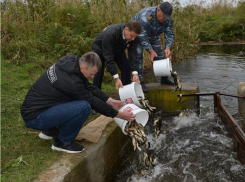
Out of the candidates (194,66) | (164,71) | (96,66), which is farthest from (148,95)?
(194,66)

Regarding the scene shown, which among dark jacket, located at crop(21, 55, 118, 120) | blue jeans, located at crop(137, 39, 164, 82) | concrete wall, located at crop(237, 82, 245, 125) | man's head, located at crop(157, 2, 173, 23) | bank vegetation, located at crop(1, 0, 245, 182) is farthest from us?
blue jeans, located at crop(137, 39, 164, 82)

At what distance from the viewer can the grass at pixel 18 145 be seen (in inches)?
93.9

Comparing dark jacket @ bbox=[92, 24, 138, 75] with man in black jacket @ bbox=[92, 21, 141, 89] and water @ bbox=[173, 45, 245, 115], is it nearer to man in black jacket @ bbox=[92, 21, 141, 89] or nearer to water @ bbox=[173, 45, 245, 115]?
man in black jacket @ bbox=[92, 21, 141, 89]

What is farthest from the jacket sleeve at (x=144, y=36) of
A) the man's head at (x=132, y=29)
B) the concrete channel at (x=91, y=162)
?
the concrete channel at (x=91, y=162)

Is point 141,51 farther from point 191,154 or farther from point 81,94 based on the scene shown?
point 81,94

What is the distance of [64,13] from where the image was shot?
6.79 m

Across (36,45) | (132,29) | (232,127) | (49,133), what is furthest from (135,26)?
(36,45)

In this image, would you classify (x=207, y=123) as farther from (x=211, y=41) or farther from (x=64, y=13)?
(x=211, y=41)

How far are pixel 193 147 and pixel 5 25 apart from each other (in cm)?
503

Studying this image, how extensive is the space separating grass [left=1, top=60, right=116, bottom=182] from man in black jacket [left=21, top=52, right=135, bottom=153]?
0.81 ft

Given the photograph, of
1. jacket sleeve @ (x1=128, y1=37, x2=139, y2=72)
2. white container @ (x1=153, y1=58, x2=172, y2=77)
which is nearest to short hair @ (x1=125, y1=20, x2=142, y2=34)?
jacket sleeve @ (x1=128, y1=37, x2=139, y2=72)

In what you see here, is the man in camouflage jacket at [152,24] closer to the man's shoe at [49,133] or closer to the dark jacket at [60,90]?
the dark jacket at [60,90]

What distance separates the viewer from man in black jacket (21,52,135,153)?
2.52m

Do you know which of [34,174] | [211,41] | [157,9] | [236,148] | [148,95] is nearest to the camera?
[34,174]
